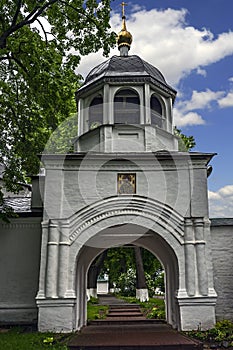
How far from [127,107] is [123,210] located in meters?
3.30

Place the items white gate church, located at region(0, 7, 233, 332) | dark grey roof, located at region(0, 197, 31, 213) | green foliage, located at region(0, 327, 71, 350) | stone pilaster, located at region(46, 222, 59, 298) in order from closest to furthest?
green foliage, located at region(0, 327, 71, 350)
stone pilaster, located at region(46, 222, 59, 298)
white gate church, located at region(0, 7, 233, 332)
dark grey roof, located at region(0, 197, 31, 213)

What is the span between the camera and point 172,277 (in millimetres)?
10797

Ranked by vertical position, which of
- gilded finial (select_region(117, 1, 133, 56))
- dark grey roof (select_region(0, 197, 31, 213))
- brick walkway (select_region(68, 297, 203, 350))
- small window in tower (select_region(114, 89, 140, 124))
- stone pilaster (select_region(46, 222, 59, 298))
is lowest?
brick walkway (select_region(68, 297, 203, 350))

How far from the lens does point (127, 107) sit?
1134 centimetres

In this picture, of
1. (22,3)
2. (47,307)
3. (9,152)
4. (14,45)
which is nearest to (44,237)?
(47,307)

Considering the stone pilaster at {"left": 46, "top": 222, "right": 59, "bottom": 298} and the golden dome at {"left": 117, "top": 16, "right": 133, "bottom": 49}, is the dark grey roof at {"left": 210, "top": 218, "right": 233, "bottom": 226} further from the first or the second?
the golden dome at {"left": 117, "top": 16, "right": 133, "bottom": 49}

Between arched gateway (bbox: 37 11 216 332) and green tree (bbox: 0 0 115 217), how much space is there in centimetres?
130

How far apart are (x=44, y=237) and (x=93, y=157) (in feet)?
7.60

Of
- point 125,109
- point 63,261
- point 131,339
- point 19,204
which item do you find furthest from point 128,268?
point 131,339

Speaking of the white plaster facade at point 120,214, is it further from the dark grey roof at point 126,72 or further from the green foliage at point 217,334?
the green foliage at point 217,334

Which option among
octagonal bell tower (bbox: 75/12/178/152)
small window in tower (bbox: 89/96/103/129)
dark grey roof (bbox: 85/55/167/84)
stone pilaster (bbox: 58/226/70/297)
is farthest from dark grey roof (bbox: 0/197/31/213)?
dark grey roof (bbox: 85/55/167/84)

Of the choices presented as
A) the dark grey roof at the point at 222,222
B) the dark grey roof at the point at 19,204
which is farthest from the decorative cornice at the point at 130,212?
the dark grey roof at the point at 19,204

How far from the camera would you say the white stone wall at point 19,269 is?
1063 cm

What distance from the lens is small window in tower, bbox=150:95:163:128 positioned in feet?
38.5
